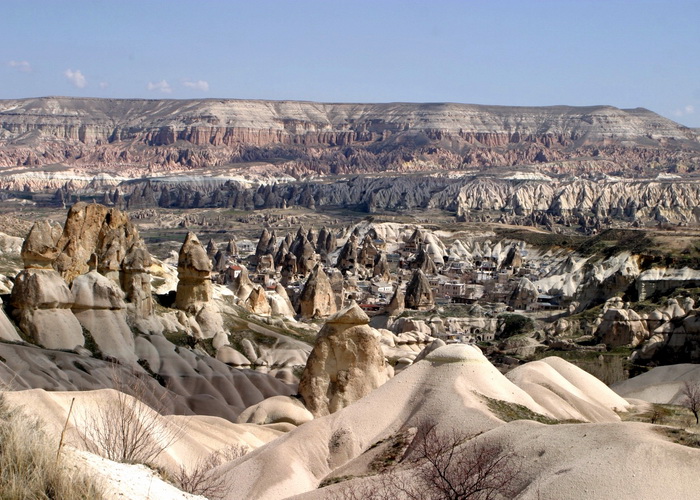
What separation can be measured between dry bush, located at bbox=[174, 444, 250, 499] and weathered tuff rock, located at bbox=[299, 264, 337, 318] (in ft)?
134

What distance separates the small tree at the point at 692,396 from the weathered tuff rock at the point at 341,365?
28.6ft

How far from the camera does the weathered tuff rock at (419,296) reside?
7138cm

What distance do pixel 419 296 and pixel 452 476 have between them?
56.0 metres

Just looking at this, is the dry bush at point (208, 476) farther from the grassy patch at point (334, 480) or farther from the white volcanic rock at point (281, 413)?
the white volcanic rock at point (281, 413)

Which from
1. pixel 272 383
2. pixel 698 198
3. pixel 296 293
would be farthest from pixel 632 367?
pixel 698 198

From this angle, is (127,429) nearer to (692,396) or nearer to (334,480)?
(334,480)

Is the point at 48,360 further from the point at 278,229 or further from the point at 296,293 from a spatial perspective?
the point at 278,229

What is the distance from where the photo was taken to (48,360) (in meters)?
32.3

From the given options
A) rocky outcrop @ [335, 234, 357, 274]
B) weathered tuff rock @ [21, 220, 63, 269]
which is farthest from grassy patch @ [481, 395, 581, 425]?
rocky outcrop @ [335, 234, 357, 274]

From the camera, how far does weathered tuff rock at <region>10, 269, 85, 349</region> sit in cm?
3545

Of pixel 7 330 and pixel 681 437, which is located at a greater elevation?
pixel 681 437

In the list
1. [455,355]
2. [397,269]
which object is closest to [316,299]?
[397,269]

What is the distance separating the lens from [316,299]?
214 feet

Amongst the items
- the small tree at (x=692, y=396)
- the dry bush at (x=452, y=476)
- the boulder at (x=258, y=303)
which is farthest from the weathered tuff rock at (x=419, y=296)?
the dry bush at (x=452, y=476)
